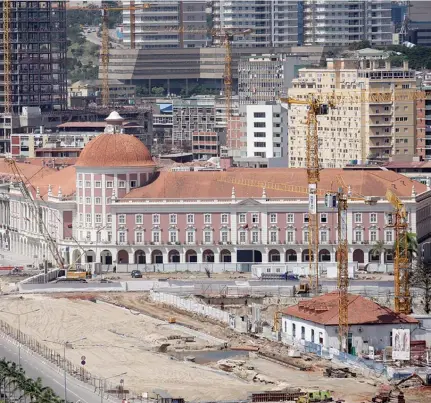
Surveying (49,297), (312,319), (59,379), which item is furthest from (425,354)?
(49,297)

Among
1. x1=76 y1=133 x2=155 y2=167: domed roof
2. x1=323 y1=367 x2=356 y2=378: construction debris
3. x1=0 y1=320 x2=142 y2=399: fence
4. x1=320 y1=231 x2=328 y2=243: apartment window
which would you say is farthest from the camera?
x1=76 y1=133 x2=155 y2=167: domed roof

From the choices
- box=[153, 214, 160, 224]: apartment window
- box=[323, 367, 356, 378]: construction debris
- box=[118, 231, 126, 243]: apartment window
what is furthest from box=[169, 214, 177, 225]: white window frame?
box=[323, 367, 356, 378]: construction debris

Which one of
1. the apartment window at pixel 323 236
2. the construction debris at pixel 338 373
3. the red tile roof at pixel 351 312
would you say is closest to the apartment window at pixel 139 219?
the apartment window at pixel 323 236

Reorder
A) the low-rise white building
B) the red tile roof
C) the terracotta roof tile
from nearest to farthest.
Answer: the low-rise white building → the red tile roof → the terracotta roof tile

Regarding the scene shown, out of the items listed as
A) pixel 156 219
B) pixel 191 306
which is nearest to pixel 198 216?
pixel 156 219

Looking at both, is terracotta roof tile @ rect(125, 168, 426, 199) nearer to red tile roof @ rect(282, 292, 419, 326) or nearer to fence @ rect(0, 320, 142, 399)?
fence @ rect(0, 320, 142, 399)

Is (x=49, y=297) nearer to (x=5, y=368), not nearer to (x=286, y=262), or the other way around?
(x=286, y=262)

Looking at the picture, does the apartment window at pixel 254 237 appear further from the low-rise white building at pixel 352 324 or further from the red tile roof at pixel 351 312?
the low-rise white building at pixel 352 324
